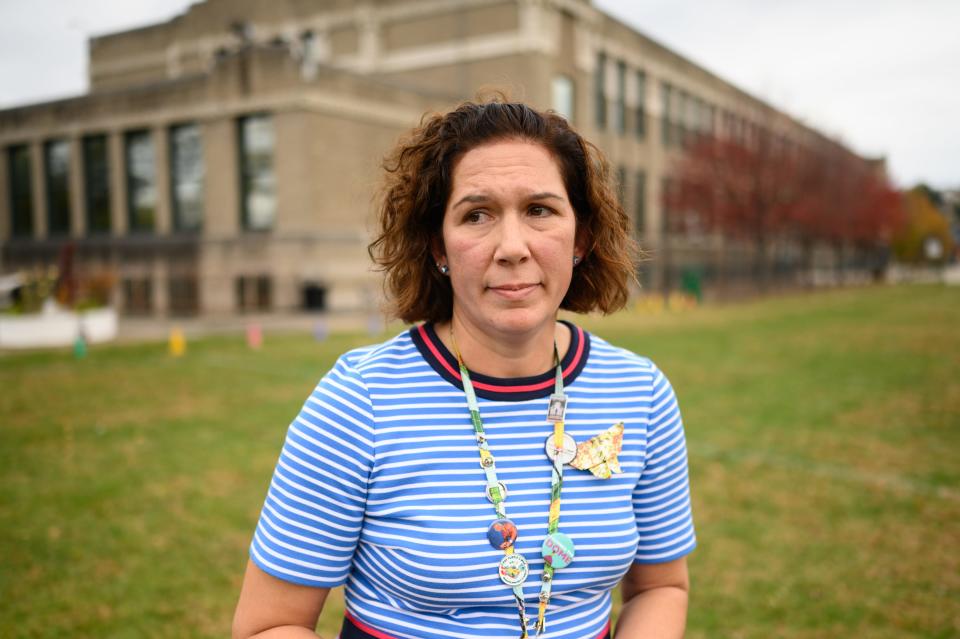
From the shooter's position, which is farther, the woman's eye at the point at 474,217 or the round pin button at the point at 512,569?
the woman's eye at the point at 474,217

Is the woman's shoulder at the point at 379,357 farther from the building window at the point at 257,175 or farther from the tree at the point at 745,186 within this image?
the tree at the point at 745,186

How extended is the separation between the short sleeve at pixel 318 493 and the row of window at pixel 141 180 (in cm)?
2732

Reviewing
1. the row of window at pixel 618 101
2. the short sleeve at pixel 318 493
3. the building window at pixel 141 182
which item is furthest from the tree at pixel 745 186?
the short sleeve at pixel 318 493

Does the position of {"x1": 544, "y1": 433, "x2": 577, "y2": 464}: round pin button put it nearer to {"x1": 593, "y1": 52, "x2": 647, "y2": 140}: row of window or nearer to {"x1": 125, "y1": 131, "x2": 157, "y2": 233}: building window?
{"x1": 125, "y1": 131, "x2": 157, "y2": 233}: building window

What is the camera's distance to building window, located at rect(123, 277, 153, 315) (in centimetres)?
2970

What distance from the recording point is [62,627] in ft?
12.8

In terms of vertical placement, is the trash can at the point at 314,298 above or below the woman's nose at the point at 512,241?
below

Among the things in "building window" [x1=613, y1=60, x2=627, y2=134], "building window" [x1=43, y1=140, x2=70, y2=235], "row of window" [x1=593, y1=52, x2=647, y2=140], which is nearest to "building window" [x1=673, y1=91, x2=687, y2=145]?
"row of window" [x1=593, y1=52, x2=647, y2=140]

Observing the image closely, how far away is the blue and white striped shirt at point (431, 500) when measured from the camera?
1.69 meters

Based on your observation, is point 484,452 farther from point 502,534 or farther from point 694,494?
point 694,494

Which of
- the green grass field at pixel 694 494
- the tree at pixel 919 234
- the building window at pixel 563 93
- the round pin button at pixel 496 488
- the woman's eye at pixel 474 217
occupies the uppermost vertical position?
the building window at pixel 563 93

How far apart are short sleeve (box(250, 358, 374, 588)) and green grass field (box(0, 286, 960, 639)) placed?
2.63 m

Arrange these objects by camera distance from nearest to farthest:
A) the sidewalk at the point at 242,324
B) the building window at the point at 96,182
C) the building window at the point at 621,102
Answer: the sidewalk at the point at 242,324
the building window at the point at 96,182
the building window at the point at 621,102

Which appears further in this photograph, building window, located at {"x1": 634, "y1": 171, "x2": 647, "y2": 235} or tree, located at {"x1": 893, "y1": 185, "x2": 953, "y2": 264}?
tree, located at {"x1": 893, "y1": 185, "x2": 953, "y2": 264}
